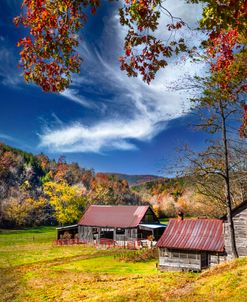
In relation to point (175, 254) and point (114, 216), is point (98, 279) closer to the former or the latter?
point (175, 254)

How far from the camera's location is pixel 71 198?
75.2 m

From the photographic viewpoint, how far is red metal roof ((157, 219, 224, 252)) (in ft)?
101

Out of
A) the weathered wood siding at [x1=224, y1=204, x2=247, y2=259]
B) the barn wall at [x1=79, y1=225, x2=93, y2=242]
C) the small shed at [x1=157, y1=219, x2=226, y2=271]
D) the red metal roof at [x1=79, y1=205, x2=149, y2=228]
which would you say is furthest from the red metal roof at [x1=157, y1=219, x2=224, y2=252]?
the barn wall at [x1=79, y1=225, x2=93, y2=242]

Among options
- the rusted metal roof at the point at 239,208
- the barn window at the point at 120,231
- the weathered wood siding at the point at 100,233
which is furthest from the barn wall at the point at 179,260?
the barn window at the point at 120,231

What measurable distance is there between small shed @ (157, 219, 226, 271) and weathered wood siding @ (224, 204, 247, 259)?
0.65m

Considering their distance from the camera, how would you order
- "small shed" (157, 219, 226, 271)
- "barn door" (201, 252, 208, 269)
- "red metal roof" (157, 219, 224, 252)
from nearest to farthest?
"small shed" (157, 219, 226, 271) < "red metal roof" (157, 219, 224, 252) < "barn door" (201, 252, 208, 269)

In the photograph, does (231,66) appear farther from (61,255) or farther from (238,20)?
(61,255)

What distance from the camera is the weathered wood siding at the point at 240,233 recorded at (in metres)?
28.8

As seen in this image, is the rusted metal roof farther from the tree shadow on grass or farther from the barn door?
the tree shadow on grass

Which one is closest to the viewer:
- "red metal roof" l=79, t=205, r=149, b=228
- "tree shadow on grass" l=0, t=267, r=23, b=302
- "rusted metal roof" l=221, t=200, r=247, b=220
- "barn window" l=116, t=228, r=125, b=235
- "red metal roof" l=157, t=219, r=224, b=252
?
"tree shadow on grass" l=0, t=267, r=23, b=302

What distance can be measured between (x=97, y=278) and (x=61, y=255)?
54.9 ft

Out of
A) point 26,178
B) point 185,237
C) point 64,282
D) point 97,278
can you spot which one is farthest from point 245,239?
point 26,178

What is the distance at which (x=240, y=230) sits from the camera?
2919 centimetres

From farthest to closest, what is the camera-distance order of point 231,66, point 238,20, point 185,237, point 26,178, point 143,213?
1. point 26,178
2. point 143,213
3. point 185,237
4. point 231,66
5. point 238,20
